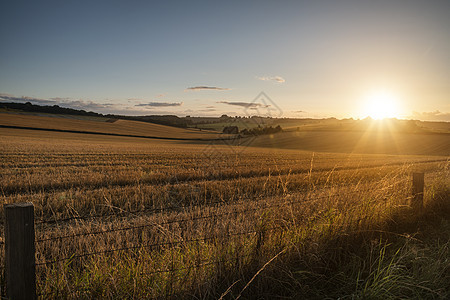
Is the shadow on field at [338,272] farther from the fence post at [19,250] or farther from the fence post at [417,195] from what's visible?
the fence post at [19,250]

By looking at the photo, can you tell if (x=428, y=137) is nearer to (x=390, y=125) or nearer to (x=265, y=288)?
(x=390, y=125)

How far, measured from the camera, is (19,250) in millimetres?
2438

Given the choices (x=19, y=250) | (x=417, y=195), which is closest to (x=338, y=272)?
(x=417, y=195)

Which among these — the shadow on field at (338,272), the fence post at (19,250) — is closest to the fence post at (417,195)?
the shadow on field at (338,272)

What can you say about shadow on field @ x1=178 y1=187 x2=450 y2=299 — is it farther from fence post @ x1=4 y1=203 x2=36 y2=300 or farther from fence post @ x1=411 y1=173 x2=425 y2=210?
fence post @ x1=4 y1=203 x2=36 y2=300

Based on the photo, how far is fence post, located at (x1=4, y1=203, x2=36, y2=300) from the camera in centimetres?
238

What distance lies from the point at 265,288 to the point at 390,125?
9332 cm

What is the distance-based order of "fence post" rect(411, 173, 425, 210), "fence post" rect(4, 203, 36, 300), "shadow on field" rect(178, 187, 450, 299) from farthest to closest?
1. "fence post" rect(411, 173, 425, 210)
2. "shadow on field" rect(178, 187, 450, 299)
3. "fence post" rect(4, 203, 36, 300)

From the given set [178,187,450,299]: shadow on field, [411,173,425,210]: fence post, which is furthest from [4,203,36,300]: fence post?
[411,173,425,210]: fence post

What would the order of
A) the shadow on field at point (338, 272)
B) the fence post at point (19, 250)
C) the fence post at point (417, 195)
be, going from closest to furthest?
1. the fence post at point (19, 250)
2. the shadow on field at point (338, 272)
3. the fence post at point (417, 195)

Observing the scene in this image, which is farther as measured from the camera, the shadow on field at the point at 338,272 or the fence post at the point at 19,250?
the shadow on field at the point at 338,272

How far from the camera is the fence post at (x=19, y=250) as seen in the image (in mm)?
2383

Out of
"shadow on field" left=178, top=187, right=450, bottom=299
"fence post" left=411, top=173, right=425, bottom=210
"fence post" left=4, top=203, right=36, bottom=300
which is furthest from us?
"fence post" left=411, top=173, right=425, bottom=210

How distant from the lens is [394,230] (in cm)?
521
